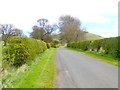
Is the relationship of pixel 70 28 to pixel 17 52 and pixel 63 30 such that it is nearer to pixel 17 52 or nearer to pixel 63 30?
pixel 63 30

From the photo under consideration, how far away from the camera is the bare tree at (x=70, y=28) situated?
8600 cm

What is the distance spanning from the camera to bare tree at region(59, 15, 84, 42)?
282 ft

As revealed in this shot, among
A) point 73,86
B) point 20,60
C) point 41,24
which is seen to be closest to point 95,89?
point 73,86

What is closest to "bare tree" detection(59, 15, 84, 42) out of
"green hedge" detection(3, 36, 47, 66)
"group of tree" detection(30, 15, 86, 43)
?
"group of tree" detection(30, 15, 86, 43)

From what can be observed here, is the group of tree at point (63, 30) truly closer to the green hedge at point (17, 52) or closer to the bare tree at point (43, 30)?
the bare tree at point (43, 30)

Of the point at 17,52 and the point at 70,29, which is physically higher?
the point at 70,29

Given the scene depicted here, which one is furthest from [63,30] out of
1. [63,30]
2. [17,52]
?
[17,52]

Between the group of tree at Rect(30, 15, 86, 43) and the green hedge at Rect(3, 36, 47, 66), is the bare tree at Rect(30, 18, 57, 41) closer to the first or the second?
the group of tree at Rect(30, 15, 86, 43)

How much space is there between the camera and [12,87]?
8.92 m

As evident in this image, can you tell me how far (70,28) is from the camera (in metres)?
85.2

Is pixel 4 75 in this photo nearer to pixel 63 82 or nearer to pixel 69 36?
pixel 63 82

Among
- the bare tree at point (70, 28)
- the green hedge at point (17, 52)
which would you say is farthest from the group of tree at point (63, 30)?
the green hedge at point (17, 52)

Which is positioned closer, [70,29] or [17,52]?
[17,52]

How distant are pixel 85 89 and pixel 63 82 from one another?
1.74 metres
